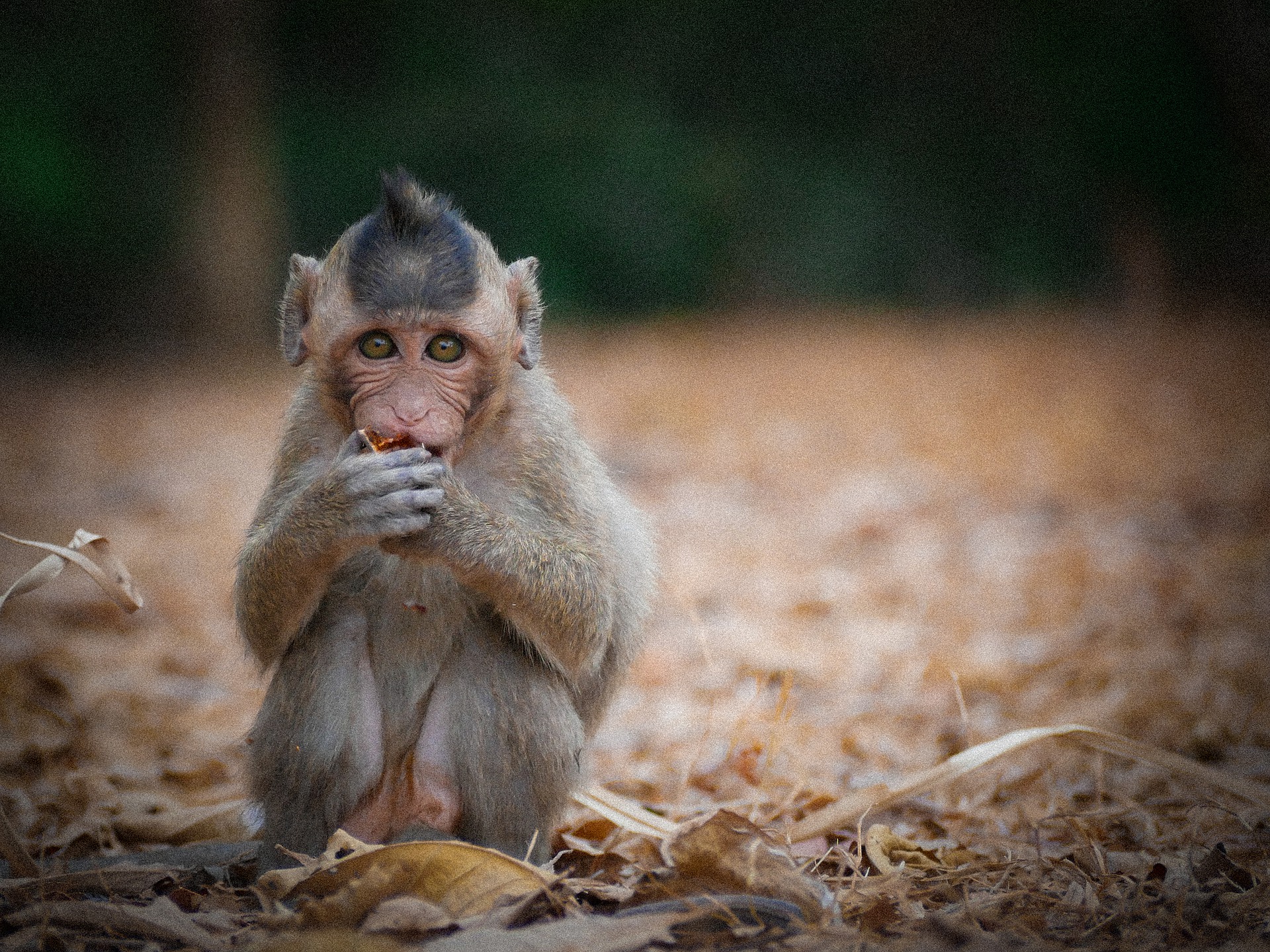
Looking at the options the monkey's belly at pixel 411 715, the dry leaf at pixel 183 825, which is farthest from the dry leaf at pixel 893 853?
A: the dry leaf at pixel 183 825

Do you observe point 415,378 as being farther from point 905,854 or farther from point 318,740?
point 905,854

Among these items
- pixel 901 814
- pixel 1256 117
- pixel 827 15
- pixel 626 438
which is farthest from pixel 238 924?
pixel 827 15

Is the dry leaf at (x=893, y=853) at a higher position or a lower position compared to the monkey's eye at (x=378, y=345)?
lower

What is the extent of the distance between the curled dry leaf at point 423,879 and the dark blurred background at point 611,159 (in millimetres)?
12934

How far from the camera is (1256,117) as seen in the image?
422 inches

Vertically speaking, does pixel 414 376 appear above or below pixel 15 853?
above

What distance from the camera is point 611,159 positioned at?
16.6 m

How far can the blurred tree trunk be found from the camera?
14148 mm

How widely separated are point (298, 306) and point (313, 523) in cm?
74

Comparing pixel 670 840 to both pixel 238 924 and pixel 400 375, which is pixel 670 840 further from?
pixel 400 375

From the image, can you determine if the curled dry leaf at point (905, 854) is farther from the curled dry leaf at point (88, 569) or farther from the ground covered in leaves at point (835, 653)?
the curled dry leaf at point (88, 569)

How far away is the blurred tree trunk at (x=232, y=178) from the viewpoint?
14.1 meters

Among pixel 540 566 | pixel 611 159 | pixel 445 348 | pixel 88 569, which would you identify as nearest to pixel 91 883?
pixel 88 569

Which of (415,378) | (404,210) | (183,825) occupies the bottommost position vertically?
(183,825)
